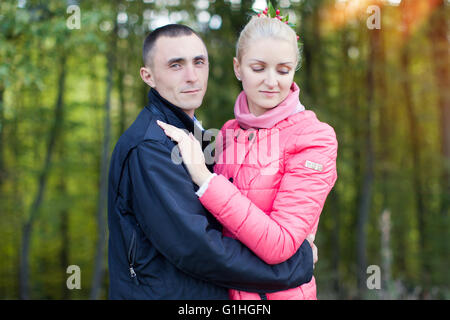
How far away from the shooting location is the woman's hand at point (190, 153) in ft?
7.04

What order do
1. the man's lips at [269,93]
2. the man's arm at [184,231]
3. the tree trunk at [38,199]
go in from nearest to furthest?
the man's arm at [184,231] < the man's lips at [269,93] < the tree trunk at [38,199]

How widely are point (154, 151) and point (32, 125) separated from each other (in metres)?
11.6

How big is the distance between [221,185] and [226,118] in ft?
23.8

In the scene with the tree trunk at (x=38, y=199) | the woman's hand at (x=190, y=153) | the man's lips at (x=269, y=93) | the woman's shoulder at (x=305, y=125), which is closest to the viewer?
the woman's hand at (x=190, y=153)

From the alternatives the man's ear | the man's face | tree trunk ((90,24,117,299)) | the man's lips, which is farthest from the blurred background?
the man's lips

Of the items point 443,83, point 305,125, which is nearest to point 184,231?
point 305,125

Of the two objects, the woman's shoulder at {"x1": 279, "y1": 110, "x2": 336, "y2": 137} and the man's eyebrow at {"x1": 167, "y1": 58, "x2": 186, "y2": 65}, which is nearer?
the woman's shoulder at {"x1": 279, "y1": 110, "x2": 336, "y2": 137}

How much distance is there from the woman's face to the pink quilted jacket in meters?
0.17

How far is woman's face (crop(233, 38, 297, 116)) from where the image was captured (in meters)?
2.34

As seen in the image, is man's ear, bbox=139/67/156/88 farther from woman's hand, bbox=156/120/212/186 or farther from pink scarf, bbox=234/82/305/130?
pink scarf, bbox=234/82/305/130

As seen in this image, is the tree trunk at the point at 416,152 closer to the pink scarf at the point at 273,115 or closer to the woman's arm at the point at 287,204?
the pink scarf at the point at 273,115

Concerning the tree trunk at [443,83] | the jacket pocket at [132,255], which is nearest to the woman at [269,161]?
the jacket pocket at [132,255]
